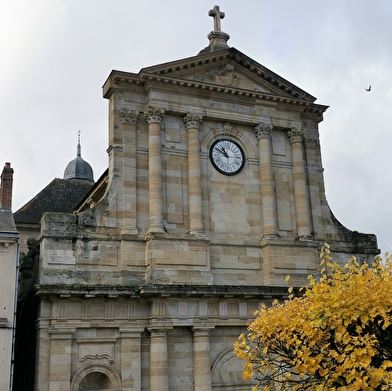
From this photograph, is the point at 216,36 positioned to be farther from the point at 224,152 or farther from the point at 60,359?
the point at 60,359

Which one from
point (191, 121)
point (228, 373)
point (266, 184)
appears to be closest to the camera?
point (228, 373)

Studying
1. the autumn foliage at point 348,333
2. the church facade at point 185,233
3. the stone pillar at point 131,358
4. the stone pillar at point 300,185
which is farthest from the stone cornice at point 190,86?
the autumn foliage at point 348,333

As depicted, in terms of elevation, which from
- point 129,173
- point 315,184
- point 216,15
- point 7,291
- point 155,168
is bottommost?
point 7,291

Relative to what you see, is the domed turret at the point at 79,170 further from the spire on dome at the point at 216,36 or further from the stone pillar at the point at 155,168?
the stone pillar at the point at 155,168

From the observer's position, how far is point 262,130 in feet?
73.1

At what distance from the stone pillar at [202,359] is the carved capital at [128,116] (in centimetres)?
749

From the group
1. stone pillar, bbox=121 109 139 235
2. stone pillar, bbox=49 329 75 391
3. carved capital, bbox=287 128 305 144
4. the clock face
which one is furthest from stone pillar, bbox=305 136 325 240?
stone pillar, bbox=49 329 75 391

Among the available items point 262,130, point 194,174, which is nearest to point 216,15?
point 262,130

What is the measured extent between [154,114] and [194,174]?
255cm

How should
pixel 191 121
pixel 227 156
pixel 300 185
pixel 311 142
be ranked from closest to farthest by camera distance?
pixel 191 121 → pixel 227 156 → pixel 300 185 → pixel 311 142

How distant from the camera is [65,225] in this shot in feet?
61.6

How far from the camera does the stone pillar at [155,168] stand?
64.5 feet

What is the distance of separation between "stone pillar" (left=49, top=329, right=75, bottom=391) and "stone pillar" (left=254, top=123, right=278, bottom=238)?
25.7ft

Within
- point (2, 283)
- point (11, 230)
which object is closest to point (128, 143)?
point (11, 230)
